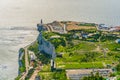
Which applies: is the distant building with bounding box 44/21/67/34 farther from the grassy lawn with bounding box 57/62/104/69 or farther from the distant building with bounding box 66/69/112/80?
the distant building with bounding box 66/69/112/80

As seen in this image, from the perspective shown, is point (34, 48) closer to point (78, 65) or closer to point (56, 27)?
point (56, 27)

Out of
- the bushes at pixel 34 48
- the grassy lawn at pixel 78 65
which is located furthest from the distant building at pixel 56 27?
the grassy lawn at pixel 78 65

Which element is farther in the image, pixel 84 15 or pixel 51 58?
pixel 84 15

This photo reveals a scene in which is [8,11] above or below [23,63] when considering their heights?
above

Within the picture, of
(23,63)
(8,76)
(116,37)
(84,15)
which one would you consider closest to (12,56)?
(23,63)

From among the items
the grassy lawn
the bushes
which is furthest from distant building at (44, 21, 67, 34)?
the grassy lawn

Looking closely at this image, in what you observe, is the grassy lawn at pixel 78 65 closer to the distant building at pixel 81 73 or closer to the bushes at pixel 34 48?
the distant building at pixel 81 73

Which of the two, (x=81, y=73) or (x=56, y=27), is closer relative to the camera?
(x=81, y=73)

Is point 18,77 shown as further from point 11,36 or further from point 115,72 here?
point 11,36

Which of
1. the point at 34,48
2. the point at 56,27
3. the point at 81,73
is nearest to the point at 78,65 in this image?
the point at 81,73
